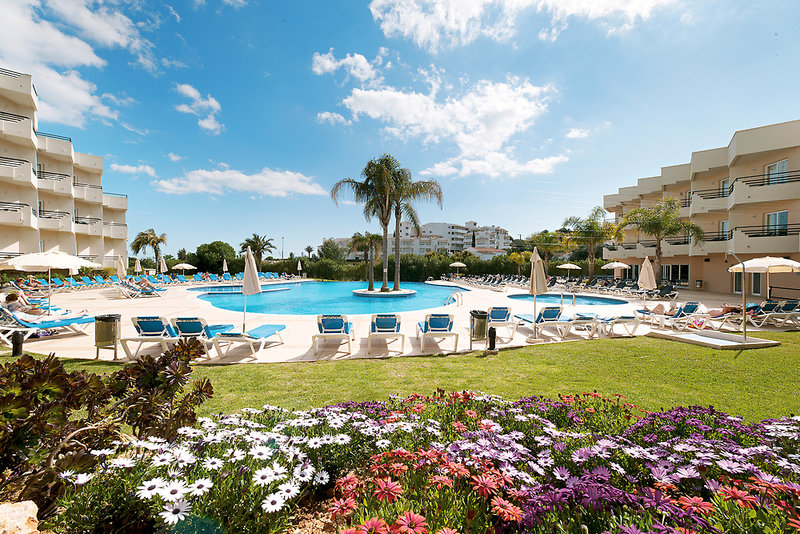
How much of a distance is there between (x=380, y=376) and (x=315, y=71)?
1616 centimetres

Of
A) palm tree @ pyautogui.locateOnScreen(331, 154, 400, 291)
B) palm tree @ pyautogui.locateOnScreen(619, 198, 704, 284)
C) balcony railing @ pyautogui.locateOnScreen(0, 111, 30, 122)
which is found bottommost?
palm tree @ pyautogui.locateOnScreen(619, 198, 704, 284)

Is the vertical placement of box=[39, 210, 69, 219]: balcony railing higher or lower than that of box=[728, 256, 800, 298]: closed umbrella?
higher

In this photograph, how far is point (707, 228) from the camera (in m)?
25.5

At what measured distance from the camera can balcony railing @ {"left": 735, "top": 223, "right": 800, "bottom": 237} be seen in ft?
60.2

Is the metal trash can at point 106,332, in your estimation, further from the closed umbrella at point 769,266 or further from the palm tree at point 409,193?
the palm tree at point 409,193

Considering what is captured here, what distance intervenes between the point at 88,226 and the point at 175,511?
3940 centimetres

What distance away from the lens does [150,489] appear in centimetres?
156

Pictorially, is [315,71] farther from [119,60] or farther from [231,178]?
[231,178]

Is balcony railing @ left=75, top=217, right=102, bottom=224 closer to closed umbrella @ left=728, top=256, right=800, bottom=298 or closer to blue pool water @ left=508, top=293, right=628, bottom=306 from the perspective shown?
blue pool water @ left=508, top=293, right=628, bottom=306

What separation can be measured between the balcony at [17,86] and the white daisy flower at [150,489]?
121 feet

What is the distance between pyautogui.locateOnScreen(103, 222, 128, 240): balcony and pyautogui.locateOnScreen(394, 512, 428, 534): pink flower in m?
42.2

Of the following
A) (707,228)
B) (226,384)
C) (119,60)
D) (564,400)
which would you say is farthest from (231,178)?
(707,228)

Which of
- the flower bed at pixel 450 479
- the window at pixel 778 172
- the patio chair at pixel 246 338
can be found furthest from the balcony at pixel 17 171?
the window at pixel 778 172

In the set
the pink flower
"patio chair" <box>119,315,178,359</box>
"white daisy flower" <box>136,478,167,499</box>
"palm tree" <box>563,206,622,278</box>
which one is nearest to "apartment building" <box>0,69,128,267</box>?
"patio chair" <box>119,315,178,359</box>
